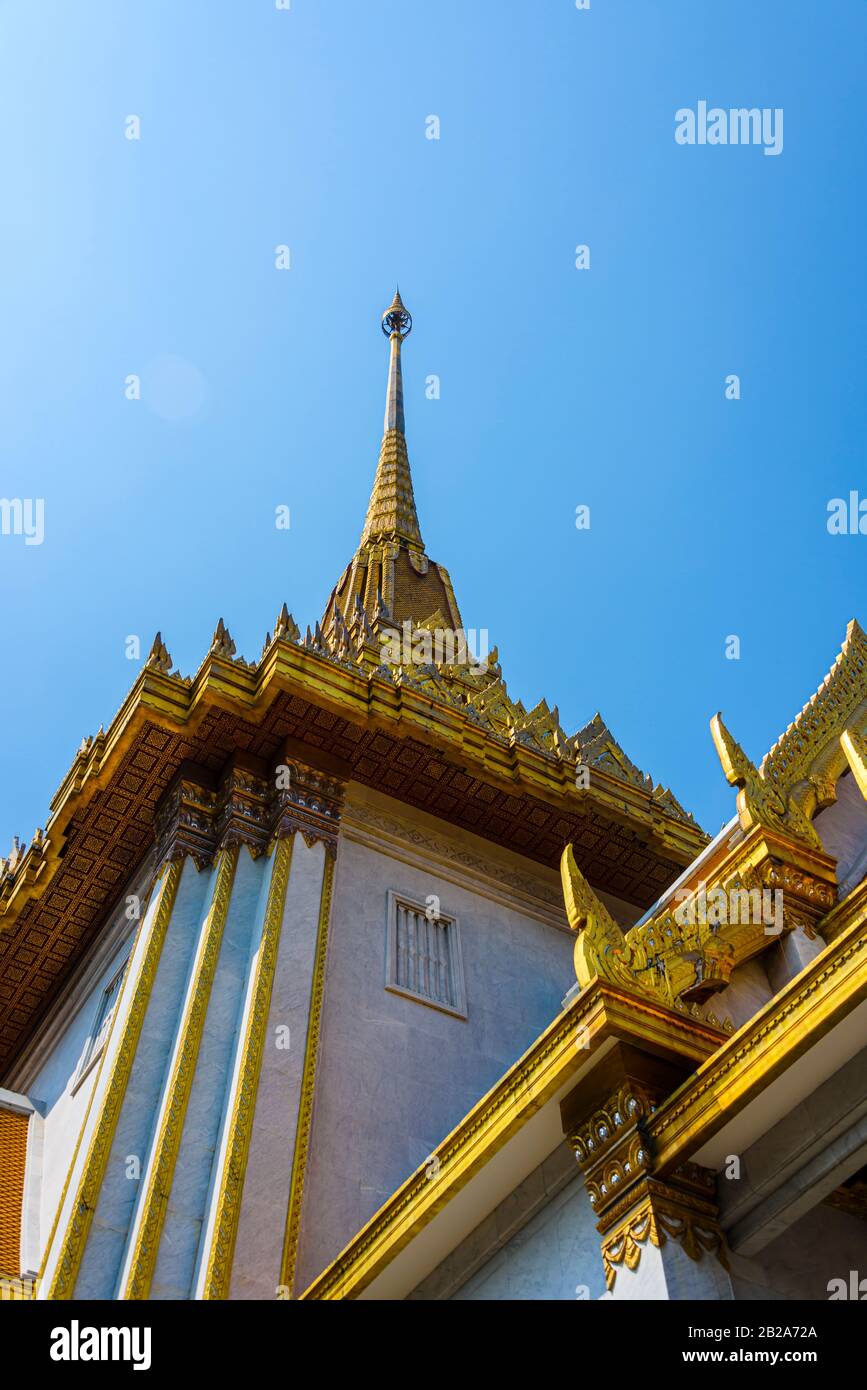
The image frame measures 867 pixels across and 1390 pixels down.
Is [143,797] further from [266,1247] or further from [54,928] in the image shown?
[266,1247]

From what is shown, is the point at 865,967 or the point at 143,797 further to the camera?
the point at 143,797

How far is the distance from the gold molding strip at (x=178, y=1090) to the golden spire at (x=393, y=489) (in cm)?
1271

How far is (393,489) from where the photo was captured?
88.1 ft

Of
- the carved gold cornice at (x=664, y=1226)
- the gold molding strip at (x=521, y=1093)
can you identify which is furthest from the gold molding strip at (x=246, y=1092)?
the carved gold cornice at (x=664, y=1226)

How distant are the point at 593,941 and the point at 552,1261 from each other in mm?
1628

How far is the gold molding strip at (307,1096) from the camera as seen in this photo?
34.1 feet

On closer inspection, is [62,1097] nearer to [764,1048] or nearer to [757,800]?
[757,800]

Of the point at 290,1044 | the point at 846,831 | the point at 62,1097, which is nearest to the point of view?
the point at 846,831

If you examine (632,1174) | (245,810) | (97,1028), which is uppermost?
(245,810)

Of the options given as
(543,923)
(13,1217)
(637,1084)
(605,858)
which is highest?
(605,858)

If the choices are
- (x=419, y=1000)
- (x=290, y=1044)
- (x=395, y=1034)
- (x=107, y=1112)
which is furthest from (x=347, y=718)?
(x=107, y=1112)

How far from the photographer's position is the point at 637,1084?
6938 millimetres
